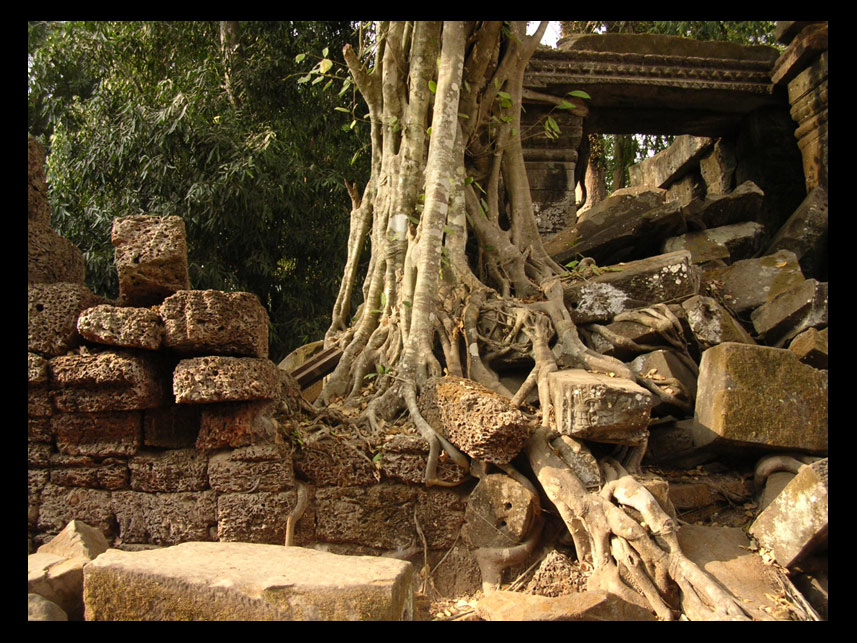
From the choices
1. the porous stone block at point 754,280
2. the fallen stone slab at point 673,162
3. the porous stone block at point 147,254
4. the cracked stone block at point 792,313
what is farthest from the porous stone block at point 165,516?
the fallen stone slab at point 673,162

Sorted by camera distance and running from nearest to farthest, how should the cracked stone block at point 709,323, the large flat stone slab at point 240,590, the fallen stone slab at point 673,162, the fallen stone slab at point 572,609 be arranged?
the large flat stone slab at point 240,590 < the fallen stone slab at point 572,609 < the cracked stone block at point 709,323 < the fallen stone slab at point 673,162

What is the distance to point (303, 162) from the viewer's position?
25.7 ft

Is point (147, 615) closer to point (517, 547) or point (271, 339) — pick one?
point (517, 547)

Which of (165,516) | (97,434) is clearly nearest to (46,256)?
(97,434)

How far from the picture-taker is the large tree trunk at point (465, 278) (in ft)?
10.2

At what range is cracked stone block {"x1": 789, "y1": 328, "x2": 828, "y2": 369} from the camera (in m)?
4.25

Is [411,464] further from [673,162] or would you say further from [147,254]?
[673,162]

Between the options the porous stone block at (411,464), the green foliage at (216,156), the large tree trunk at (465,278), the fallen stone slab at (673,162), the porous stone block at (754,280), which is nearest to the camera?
the large tree trunk at (465,278)

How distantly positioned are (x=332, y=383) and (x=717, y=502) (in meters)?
2.25

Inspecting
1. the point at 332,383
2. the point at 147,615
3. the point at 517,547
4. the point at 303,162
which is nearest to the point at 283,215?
the point at 303,162

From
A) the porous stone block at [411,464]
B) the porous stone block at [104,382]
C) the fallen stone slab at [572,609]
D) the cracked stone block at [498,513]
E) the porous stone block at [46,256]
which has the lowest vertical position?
the fallen stone slab at [572,609]

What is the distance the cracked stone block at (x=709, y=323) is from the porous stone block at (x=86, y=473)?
11.3 feet

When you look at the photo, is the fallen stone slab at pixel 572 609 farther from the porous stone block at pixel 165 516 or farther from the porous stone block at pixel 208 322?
the porous stone block at pixel 208 322

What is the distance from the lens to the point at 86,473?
11.1 feet
